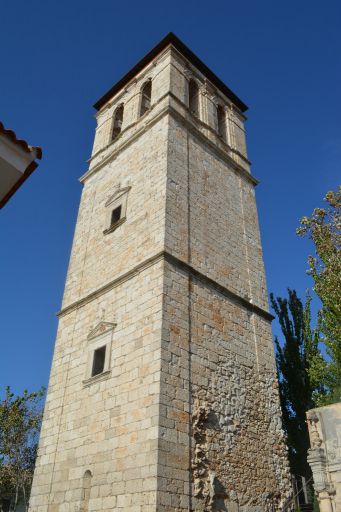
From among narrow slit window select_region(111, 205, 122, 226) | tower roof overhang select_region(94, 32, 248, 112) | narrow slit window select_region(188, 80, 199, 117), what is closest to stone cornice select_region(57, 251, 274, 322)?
narrow slit window select_region(111, 205, 122, 226)

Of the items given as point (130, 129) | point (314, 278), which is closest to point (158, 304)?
point (314, 278)

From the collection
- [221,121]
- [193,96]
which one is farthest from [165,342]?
[221,121]

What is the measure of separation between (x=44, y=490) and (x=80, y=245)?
5.67 meters

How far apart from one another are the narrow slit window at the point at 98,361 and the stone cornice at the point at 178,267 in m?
1.29

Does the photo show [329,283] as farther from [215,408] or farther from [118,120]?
[118,120]

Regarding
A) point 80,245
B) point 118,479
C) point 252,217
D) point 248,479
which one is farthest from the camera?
point 252,217

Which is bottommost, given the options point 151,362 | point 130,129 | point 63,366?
point 151,362

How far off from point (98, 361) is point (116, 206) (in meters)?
4.03

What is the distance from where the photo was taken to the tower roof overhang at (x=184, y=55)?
45.7 ft

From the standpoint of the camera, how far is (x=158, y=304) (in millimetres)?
8023

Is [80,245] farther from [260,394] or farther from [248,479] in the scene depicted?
[248,479]

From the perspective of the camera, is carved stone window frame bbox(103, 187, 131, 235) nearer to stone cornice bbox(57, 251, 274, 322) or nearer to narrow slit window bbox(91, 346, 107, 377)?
stone cornice bbox(57, 251, 274, 322)

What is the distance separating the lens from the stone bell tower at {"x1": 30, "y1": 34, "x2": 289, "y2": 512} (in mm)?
7129

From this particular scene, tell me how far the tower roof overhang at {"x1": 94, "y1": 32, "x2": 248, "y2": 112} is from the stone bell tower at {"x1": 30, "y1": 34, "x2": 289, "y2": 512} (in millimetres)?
1223
